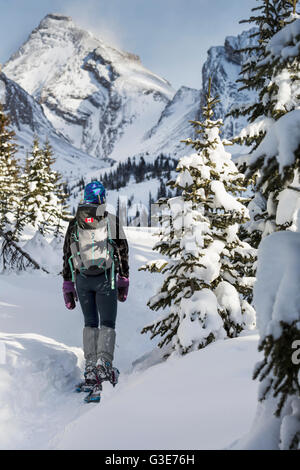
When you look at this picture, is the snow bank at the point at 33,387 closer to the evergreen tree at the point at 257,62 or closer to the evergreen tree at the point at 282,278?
the evergreen tree at the point at 282,278

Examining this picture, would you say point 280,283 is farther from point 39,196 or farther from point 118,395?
point 39,196

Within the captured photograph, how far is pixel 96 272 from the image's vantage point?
5.57 meters

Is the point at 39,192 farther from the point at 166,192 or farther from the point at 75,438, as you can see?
the point at 166,192

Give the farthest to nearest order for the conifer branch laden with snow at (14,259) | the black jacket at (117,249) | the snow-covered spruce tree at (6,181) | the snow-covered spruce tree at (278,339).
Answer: the snow-covered spruce tree at (6,181), the conifer branch laden with snow at (14,259), the black jacket at (117,249), the snow-covered spruce tree at (278,339)

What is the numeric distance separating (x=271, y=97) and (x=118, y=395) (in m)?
6.15

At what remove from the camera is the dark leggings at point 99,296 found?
5.61 metres

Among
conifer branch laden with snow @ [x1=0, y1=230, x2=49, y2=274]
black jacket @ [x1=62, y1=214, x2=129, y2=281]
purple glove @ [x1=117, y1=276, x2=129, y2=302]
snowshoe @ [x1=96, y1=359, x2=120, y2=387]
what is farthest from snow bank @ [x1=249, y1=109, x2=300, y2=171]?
conifer branch laden with snow @ [x1=0, y1=230, x2=49, y2=274]

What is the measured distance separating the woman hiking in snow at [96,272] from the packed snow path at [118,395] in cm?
40

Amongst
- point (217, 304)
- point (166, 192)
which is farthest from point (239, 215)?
point (166, 192)

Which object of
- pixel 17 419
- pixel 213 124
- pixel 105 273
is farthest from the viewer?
pixel 213 124

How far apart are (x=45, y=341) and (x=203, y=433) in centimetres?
534

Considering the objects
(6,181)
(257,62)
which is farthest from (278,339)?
(6,181)

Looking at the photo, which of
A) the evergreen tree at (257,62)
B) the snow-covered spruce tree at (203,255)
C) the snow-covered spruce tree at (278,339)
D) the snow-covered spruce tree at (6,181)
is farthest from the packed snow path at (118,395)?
the snow-covered spruce tree at (6,181)

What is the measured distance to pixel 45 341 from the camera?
7.23 meters
